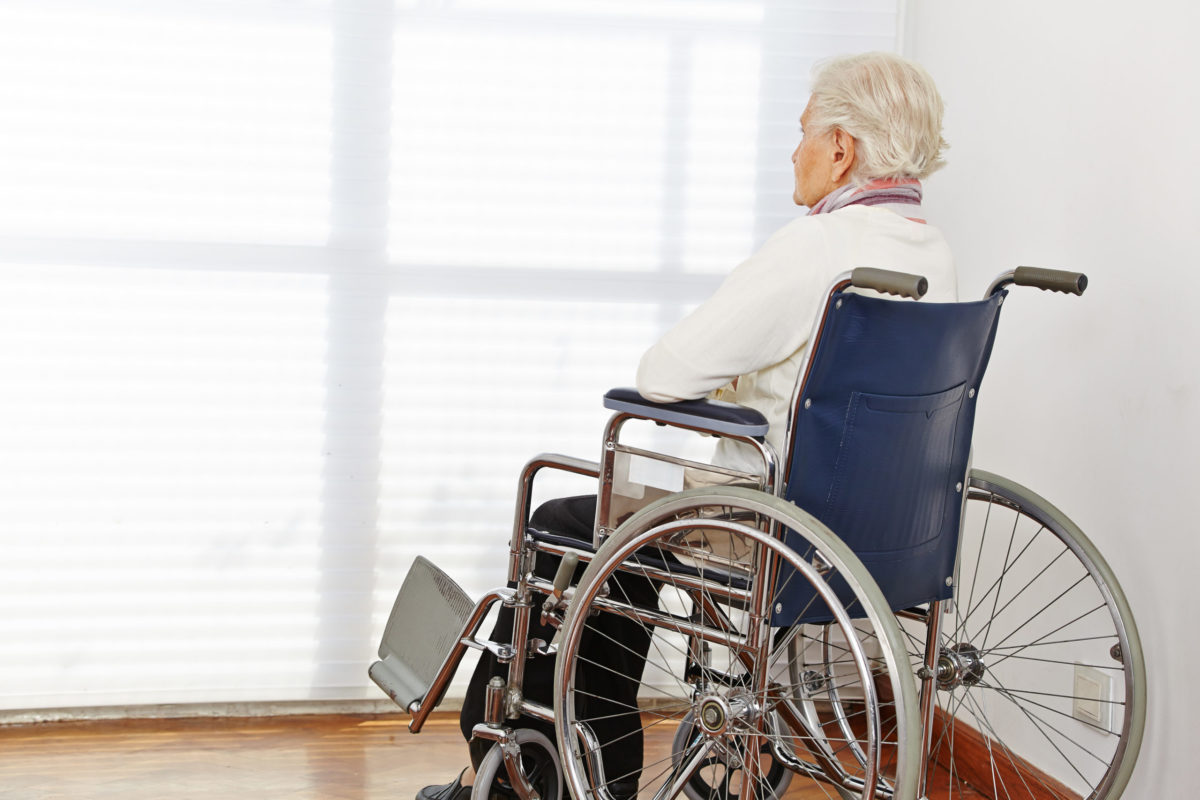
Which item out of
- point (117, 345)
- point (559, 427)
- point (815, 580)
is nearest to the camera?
point (815, 580)

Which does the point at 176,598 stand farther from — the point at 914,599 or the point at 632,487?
the point at 914,599

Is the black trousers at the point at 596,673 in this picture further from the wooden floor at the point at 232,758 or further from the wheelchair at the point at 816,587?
the wooden floor at the point at 232,758

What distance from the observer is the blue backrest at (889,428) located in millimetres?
1374

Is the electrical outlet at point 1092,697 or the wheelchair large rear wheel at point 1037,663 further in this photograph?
the electrical outlet at point 1092,697

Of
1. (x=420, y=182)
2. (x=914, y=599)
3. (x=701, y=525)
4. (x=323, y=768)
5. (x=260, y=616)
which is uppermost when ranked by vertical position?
(x=420, y=182)

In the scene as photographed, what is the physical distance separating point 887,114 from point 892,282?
471mm

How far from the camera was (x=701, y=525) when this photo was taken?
139 centimetres

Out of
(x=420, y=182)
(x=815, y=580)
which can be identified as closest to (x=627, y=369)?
(x=420, y=182)

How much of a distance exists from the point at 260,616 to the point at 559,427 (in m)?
0.83

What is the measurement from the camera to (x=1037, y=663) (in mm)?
2068

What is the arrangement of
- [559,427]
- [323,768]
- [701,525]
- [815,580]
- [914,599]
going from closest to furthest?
[815,580], [701,525], [914,599], [323,768], [559,427]

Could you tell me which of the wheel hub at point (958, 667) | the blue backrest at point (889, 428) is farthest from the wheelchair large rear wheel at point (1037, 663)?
the blue backrest at point (889, 428)

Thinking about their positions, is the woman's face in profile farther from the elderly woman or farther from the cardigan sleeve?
the cardigan sleeve

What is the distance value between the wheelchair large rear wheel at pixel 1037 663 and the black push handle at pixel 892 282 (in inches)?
22.2
